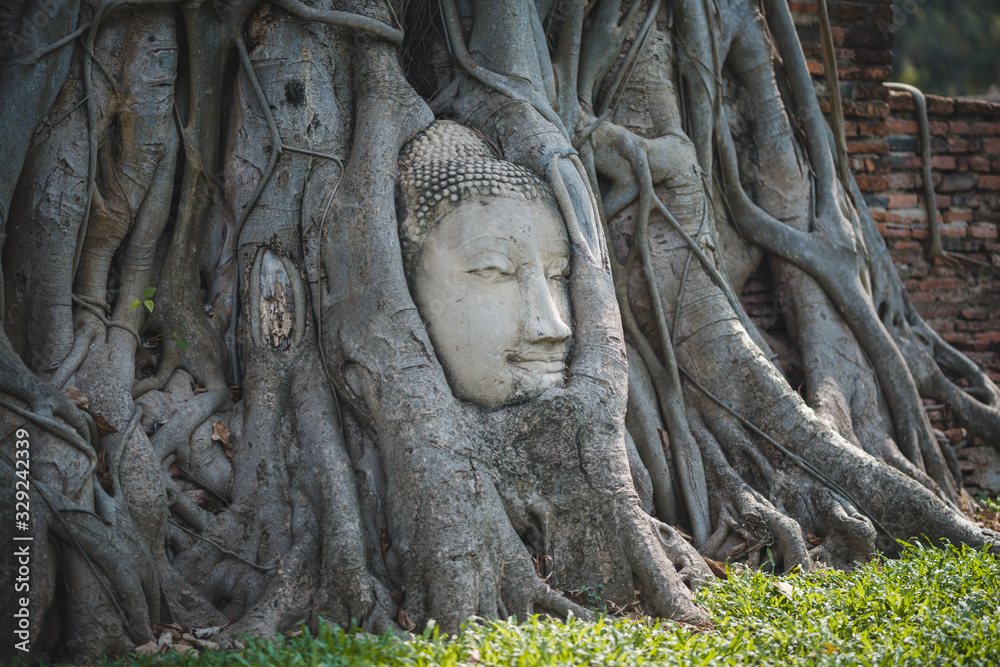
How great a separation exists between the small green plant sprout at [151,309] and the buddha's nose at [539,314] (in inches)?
54.4

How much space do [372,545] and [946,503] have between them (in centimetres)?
261

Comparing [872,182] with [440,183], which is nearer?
[440,183]

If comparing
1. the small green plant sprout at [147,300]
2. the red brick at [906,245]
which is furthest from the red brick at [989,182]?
the small green plant sprout at [147,300]

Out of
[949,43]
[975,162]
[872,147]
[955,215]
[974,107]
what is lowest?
[955,215]

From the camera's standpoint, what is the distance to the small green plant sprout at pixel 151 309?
10.6 ft

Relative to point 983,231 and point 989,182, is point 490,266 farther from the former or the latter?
point 989,182

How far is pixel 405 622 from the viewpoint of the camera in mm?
2766

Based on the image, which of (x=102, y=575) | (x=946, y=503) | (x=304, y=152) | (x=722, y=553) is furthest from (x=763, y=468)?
(x=102, y=575)

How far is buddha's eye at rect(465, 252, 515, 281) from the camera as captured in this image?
127 inches

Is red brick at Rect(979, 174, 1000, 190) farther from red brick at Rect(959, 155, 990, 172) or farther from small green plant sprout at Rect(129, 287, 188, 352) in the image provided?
small green plant sprout at Rect(129, 287, 188, 352)

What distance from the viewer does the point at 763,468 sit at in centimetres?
386

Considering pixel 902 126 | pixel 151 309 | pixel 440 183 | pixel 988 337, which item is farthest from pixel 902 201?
pixel 151 309

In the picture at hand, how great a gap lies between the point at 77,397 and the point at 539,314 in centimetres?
169

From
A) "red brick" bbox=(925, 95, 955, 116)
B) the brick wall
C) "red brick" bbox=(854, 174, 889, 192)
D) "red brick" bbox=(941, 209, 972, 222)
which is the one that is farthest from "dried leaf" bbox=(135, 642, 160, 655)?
"red brick" bbox=(925, 95, 955, 116)
